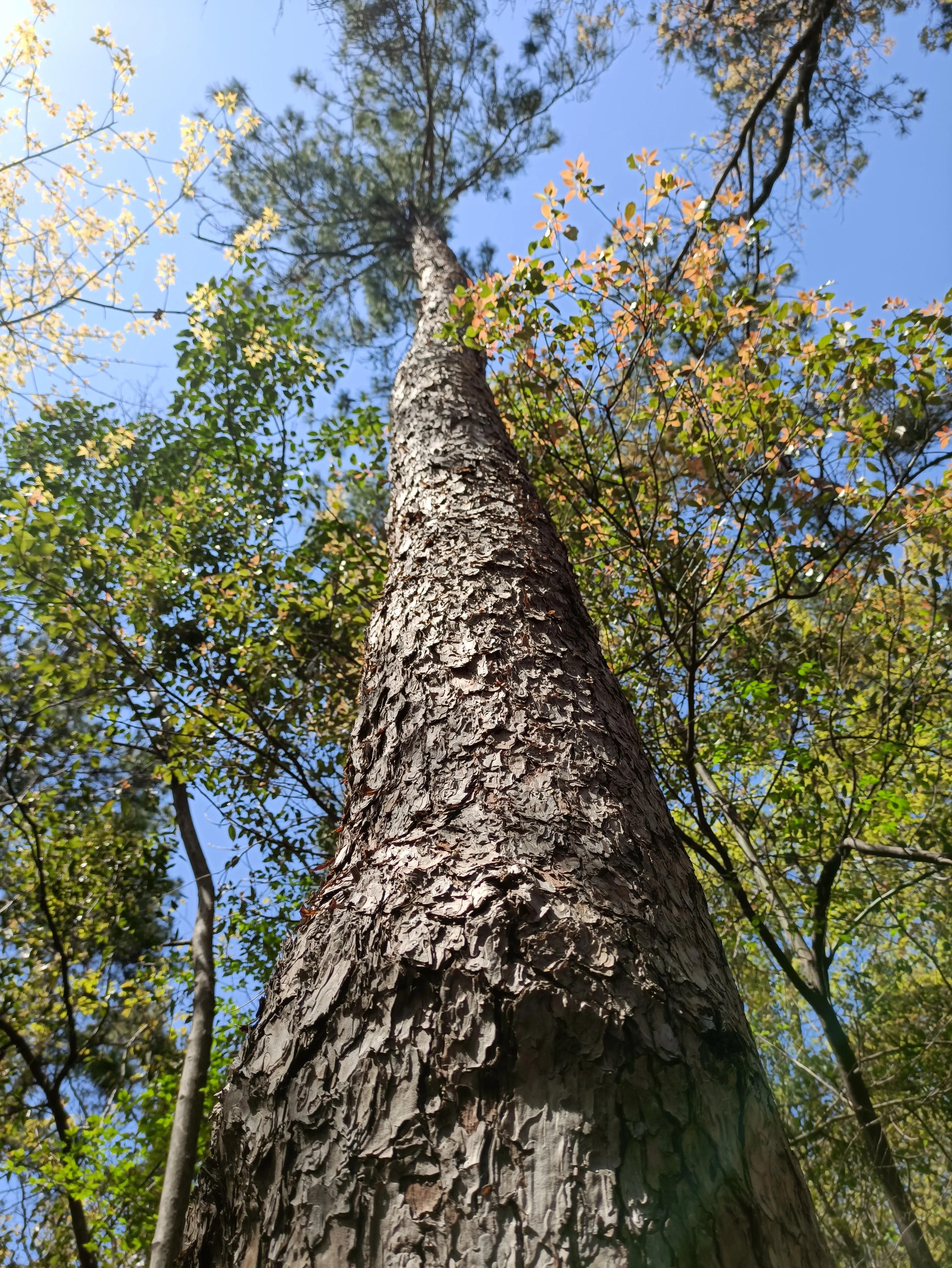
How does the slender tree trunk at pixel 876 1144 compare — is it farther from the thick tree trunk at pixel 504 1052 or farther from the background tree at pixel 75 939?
the background tree at pixel 75 939

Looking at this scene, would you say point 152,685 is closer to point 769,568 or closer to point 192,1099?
point 192,1099

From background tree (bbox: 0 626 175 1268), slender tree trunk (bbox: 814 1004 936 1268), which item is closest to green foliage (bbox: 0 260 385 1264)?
background tree (bbox: 0 626 175 1268)

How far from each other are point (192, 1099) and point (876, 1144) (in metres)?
4.07

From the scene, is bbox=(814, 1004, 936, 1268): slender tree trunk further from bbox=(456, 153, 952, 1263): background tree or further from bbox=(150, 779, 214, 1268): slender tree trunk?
bbox=(150, 779, 214, 1268): slender tree trunk

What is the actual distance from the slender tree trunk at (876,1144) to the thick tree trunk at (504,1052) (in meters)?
3.34

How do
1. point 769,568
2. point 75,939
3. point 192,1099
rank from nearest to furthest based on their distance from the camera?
point 192,1099 < point 769,568 < point 75,939

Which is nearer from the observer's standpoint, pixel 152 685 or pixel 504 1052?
pixel 504 1052

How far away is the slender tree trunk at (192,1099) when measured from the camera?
3.53 m

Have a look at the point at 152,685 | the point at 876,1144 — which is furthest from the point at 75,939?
the point at 876,1144

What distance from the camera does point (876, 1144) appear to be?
396 cm

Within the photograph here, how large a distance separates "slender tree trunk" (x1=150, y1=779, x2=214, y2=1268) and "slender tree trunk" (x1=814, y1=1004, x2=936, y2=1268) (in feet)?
11.3

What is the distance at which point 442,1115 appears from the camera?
88cm

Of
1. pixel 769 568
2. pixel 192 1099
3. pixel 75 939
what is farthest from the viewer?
pixel 75 939

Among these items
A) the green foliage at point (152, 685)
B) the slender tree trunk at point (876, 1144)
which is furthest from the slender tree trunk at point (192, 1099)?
the slender tree trunk at point (876, 1144)
